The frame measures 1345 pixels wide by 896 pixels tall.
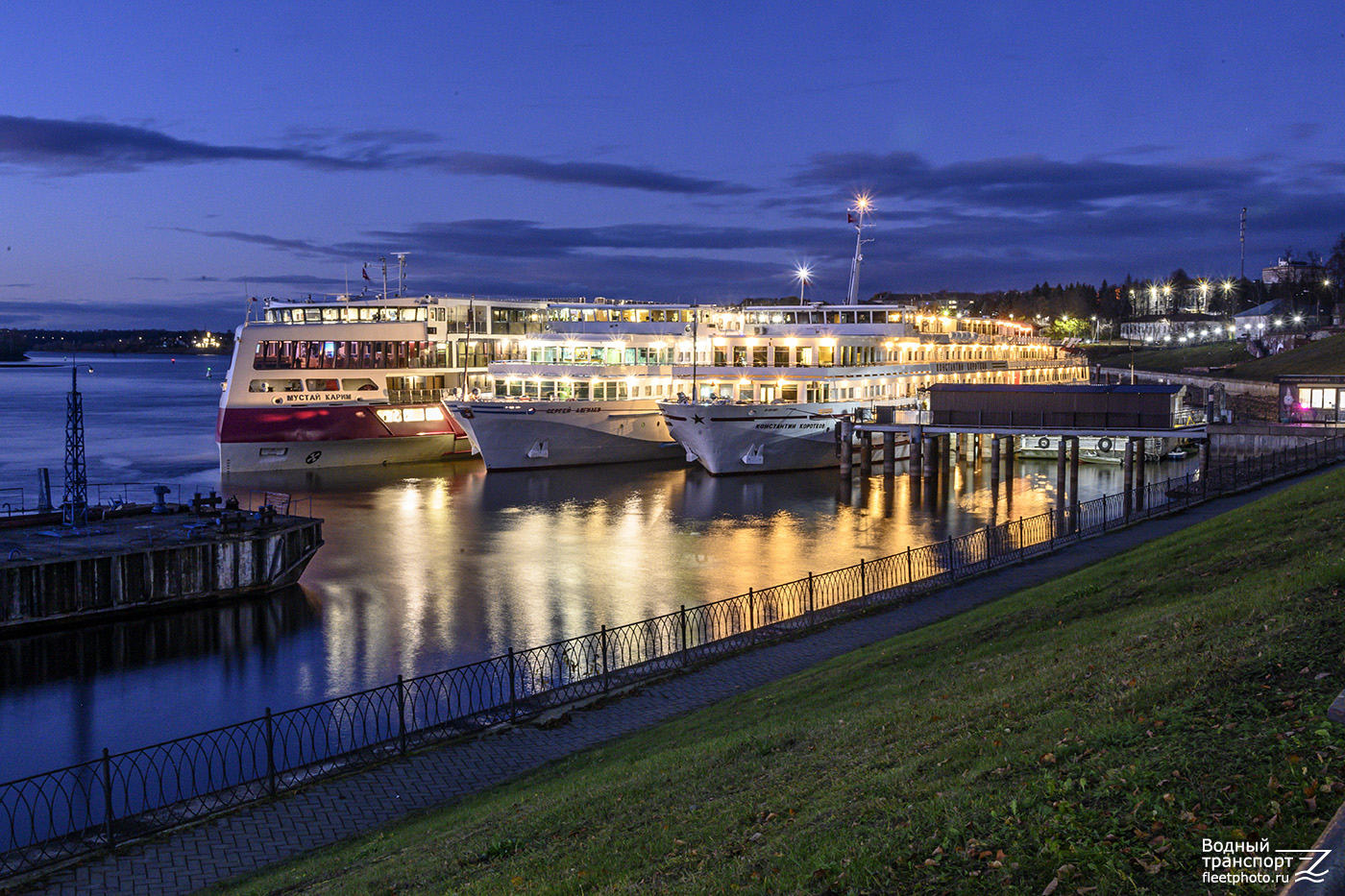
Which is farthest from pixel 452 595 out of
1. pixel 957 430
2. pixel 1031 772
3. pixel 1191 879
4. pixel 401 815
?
pixel 957 430

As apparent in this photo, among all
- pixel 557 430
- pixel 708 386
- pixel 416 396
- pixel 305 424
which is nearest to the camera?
pixel 557 430

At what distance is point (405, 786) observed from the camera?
1447cm

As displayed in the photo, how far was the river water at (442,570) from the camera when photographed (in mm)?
23609

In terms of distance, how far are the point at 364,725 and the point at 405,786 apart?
1.01 m

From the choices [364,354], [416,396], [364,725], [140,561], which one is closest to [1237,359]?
[416,396]

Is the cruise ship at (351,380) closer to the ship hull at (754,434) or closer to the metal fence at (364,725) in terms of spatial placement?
the ship hull at (754,434)

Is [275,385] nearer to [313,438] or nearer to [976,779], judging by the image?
[313,438]

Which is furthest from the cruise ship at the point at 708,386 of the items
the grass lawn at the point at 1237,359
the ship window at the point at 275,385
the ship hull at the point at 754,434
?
the grass lawn at the point at 1237,359

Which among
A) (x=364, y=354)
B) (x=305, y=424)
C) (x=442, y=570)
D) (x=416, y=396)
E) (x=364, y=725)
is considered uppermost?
(x=364, y=354)

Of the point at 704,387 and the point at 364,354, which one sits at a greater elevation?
the point at 364,354

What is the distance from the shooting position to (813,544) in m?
40.6

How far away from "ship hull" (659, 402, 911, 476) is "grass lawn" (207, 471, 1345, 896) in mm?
45791

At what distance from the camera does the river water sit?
23.6 meters

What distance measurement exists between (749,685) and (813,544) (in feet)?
74.0
